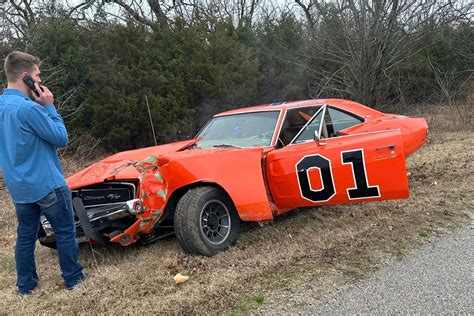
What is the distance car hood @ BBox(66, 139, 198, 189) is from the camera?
14.2 feet

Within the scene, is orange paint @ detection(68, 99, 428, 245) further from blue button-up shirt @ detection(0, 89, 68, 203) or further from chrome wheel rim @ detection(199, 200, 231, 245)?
blue button-up shirt @ detection(0, 89, 68, 203)

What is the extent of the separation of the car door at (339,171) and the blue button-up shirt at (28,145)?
2.15 metres

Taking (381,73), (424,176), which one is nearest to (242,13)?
(381,73)

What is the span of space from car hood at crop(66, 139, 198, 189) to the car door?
130 centimetres

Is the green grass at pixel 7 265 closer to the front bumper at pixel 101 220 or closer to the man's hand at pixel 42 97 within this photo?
the front bumper at pixel 101 220

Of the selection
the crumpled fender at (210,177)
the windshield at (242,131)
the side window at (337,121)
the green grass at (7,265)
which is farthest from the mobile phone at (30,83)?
the side window at (337,121)

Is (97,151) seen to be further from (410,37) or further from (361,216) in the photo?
(410,37)

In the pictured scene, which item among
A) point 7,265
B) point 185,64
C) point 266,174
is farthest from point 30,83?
point 185,64

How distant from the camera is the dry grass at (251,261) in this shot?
3.49m

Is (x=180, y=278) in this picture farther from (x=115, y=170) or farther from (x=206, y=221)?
→ (x=115, y=170)

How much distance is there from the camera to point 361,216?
17.7 feet

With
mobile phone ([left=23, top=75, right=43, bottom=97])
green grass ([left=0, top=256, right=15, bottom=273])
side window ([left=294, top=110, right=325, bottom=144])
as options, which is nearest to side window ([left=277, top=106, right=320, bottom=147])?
side window ([left=294, top=110, right=325, bottom=144])

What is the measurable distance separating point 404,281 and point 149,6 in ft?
64.0

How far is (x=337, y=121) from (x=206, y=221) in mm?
2395
